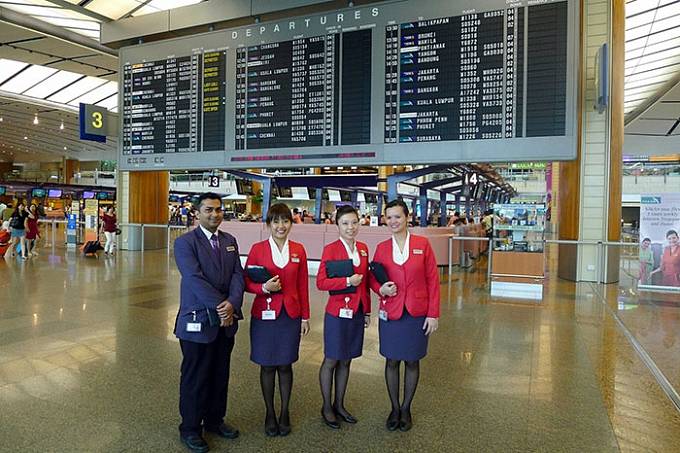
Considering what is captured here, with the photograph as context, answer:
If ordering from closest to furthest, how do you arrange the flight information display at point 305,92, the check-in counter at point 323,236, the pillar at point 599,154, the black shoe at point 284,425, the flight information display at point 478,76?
the black shoe at point 284,425 → the flight information display at point 478,76 → the flight information display at point 305,92 → the pillar at point 599,154 → the check-in counter at point 323,236

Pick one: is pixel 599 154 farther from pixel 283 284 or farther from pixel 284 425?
pixel 284 425

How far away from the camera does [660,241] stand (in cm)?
819

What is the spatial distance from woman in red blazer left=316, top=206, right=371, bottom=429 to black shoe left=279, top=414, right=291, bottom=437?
0.82 ft

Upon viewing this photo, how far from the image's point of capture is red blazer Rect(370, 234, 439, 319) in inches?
119

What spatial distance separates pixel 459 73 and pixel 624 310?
14.0ft

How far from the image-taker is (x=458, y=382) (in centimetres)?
393

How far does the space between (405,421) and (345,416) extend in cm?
39

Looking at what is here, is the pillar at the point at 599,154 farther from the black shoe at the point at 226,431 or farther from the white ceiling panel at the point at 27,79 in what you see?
the white ceiling panel at the point at 27,79

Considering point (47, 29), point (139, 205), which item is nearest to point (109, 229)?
point (139, 205)

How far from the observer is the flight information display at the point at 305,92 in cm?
775

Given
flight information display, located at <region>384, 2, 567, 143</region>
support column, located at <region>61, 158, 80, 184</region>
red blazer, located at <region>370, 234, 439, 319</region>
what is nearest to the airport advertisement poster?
flight information display, located at <region>384, 2, 567, 143</region>

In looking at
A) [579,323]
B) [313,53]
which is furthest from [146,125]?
[579,323]

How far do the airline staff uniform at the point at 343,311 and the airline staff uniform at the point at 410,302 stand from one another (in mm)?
168

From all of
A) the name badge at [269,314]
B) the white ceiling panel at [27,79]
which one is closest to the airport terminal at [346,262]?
the name badge at [269,314]
